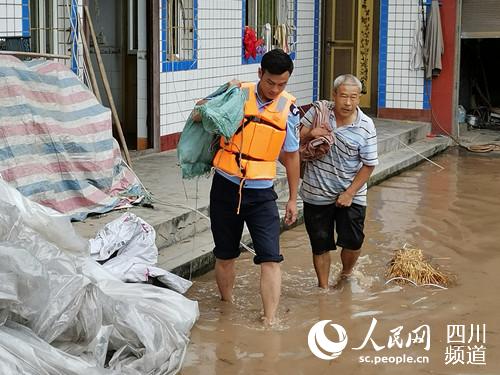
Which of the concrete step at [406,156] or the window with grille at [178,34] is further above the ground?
the window with grille at [178,34]

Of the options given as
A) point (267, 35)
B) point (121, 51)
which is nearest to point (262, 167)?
point (121, 51)

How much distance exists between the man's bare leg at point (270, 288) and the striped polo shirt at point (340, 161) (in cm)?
83

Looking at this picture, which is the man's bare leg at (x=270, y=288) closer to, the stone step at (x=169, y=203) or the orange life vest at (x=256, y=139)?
the orange life vest at (x=256, y=139)

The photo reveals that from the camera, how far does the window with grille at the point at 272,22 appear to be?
13.0 m

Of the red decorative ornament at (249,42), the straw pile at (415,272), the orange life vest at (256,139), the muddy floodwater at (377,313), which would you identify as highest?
the red decorative ornament at (249,42)

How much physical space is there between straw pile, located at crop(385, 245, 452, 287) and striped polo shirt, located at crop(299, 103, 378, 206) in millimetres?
828

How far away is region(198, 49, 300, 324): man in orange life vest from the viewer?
5.96 m

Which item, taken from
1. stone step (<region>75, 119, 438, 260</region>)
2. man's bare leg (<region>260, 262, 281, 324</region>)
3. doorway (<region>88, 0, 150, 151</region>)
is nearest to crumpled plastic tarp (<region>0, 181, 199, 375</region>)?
man's bare leg (<region>260, 262, 281, 324</region>)

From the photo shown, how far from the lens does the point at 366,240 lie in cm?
859

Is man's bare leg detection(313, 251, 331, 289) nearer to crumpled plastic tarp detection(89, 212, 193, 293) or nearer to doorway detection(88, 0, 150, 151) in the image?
crumpled plastic tarp detection(89, 212, 193, 293)

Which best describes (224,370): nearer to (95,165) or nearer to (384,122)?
(95,165)

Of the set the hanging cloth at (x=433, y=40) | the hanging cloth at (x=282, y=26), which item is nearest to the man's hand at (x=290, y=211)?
the hanging cloth at (x=282, y=26)

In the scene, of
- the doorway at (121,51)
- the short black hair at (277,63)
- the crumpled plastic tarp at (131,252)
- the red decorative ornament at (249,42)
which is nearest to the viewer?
the short black hair at (277,63)

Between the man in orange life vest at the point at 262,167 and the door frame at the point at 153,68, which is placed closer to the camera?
the man in orange life vest at the point at 262,167
